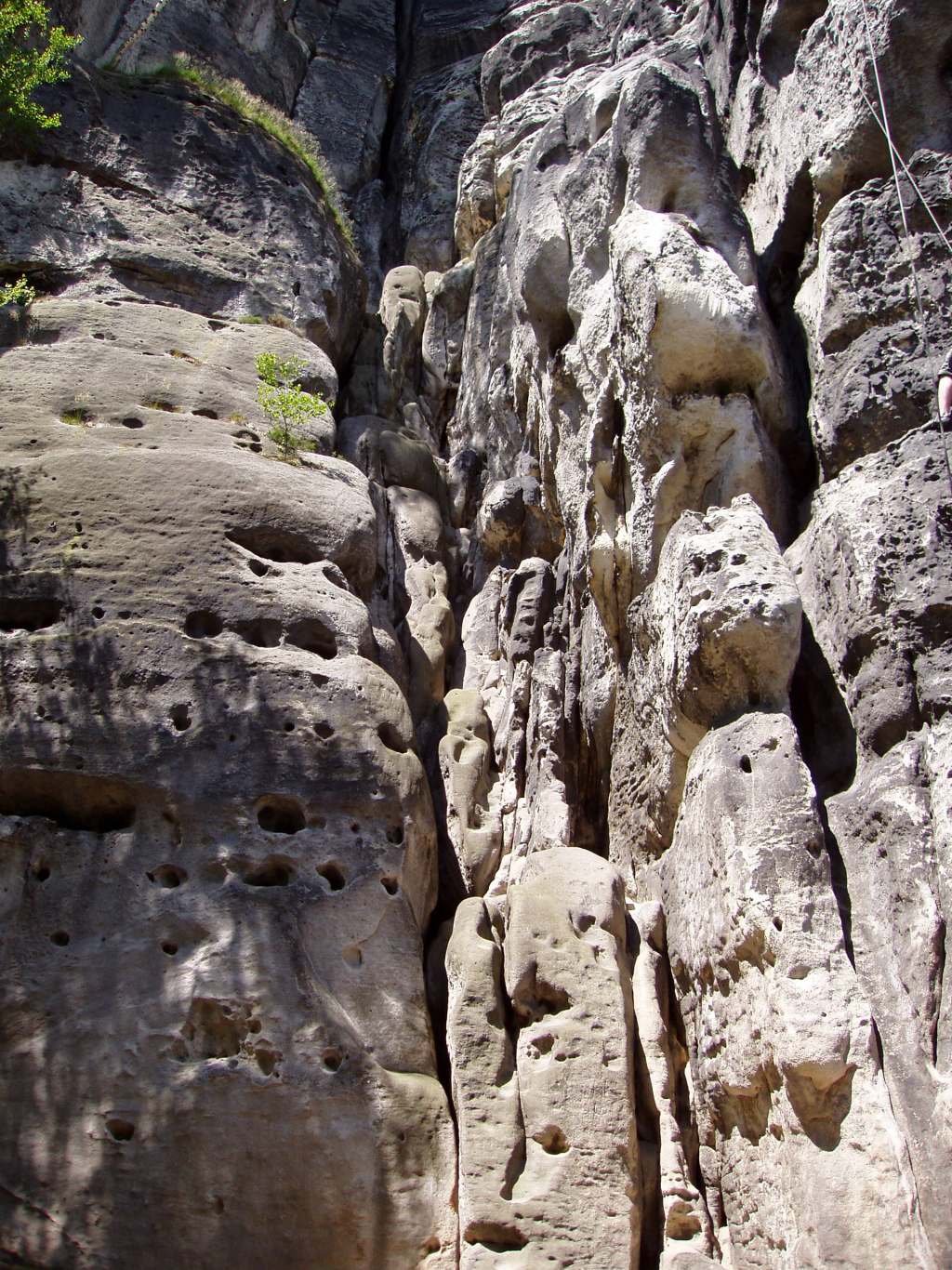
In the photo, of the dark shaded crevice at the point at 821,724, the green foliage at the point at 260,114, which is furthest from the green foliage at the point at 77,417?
the dark shaded crevice at the point at 821,724

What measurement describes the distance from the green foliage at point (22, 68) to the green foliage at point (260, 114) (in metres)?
1.94

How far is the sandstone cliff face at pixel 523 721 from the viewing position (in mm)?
6066

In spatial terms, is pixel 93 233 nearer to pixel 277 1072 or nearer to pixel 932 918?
pixel 277 1072

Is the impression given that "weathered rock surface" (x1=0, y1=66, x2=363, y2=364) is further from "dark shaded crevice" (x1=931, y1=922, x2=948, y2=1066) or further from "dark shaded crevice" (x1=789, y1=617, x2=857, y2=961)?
"dark shaded crevice" (x1=931, y1=922, x2=948, y2=1066)

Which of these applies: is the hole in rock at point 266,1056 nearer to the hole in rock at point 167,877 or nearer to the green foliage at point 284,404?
the hole in rock at point 167,877

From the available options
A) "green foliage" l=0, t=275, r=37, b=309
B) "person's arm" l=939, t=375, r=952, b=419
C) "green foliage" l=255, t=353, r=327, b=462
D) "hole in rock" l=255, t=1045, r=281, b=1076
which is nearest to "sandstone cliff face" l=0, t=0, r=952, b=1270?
"hole in rock" l=255, t=1045, r=281, b=1076

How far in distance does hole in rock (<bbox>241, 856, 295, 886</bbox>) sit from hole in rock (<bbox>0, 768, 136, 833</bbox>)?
2.99 ft

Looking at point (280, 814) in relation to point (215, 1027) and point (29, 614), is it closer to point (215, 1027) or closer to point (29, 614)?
point (215, 1027)

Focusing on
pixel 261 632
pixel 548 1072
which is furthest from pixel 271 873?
pixel 548 1072

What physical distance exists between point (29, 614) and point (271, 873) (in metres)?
2.68

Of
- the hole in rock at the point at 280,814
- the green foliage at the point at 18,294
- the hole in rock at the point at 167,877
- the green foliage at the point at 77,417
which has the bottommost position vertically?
the hole in rock at the point at 167,877

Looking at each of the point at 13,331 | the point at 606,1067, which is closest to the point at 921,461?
the point at 606,1067

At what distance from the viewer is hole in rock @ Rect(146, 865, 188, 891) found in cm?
699

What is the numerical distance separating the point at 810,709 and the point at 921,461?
186 centimetres
